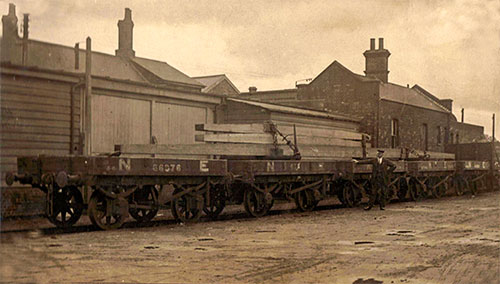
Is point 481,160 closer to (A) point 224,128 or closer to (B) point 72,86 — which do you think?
(A) point 224,128

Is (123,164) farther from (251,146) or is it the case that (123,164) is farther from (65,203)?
(251,146)

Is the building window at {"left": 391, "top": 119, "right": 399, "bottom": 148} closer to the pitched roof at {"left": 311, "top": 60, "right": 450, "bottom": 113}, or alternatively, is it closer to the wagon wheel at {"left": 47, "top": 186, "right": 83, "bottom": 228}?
the pitched roof at {"left": 311, "top": 60, "right": 450, "bottom": 113}

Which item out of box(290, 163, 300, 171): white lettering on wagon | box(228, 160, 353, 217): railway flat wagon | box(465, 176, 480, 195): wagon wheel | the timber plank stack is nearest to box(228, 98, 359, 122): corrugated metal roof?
the timber plank stack

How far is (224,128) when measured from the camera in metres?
14.7

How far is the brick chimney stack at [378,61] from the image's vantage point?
32.9m

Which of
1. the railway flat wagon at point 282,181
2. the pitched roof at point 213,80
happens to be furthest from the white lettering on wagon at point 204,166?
the pitched roof at point 213,80

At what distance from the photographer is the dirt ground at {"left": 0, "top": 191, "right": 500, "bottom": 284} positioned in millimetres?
6516

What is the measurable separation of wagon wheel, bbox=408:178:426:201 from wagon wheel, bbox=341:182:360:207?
373 cm

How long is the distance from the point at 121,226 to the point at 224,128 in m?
4.33

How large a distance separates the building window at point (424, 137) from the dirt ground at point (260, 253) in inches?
842

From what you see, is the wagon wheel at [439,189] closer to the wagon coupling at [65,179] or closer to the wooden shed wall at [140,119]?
the wooden shed wall at [140,119]

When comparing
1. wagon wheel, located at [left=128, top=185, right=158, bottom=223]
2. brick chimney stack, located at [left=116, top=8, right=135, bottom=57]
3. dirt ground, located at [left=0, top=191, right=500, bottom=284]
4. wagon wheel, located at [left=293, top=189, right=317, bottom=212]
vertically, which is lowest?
dirt ground, located at [left=0, top=191, right=500, bottom=284]

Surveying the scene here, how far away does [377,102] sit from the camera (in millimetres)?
29250

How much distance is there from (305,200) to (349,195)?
205 centimetres
